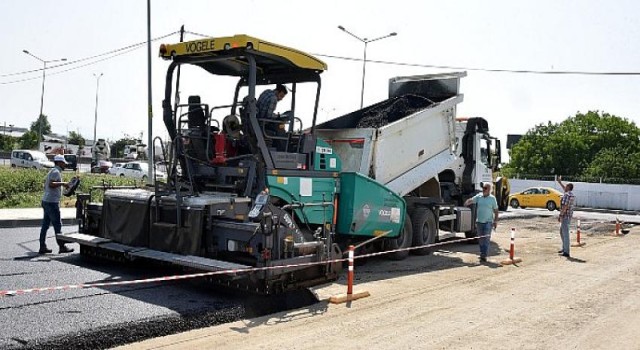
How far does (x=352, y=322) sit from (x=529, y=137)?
5573 cm

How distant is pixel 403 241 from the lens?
1134 centimetres

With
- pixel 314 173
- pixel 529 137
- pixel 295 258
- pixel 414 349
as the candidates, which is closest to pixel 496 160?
pixel 314 173

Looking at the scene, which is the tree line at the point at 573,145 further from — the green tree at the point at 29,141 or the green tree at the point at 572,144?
the green tree at the point at 29,141

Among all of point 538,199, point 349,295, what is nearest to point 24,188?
point 349,295

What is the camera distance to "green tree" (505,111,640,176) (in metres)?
55.9

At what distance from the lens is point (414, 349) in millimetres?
5684

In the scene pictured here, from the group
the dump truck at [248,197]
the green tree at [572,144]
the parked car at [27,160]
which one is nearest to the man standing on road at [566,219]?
the dump truck at [248,197]

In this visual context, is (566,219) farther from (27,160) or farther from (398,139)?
(27,160)

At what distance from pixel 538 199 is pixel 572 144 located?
24.2 metres

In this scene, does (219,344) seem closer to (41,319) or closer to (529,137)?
(41,319)

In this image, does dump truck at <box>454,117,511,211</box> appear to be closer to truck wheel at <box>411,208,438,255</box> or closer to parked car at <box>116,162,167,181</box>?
truck wheel at <box>411,208,438,255</box>

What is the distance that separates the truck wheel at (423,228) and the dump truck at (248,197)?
1147 millimetres

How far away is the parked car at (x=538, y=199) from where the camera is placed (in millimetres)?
34094

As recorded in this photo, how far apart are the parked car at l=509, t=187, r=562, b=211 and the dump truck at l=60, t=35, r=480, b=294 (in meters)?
26.0
